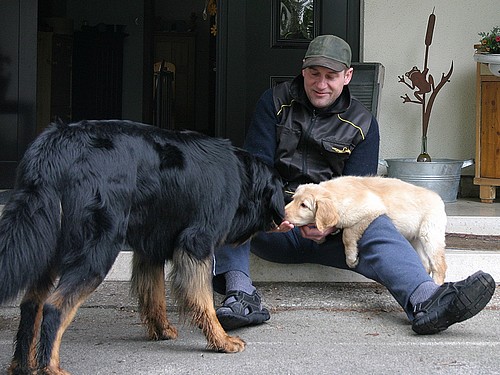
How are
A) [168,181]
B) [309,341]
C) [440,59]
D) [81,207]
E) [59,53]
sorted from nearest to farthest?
1. [81,207]
2. [168,181]
3. [309,341]
4. [440,59]
5. [59,53]

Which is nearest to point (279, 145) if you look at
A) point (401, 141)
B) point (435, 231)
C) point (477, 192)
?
point (435, 231)

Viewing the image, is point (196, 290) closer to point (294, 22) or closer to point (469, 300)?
point (469, 300)

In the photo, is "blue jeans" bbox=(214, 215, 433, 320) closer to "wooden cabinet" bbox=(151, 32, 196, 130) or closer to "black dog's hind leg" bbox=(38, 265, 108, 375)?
"black dog's hind leg" bbox=(38, 265, 108, 375)

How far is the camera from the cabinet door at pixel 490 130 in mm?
5855

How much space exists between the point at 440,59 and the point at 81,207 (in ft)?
12.6

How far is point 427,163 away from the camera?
5637mm

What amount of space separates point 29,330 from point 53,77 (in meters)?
7.22

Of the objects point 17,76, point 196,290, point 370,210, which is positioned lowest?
point 196,290

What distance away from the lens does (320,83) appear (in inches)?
161

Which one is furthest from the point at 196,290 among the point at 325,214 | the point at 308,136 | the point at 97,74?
the point at 97,74

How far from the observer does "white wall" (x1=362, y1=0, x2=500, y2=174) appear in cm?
600

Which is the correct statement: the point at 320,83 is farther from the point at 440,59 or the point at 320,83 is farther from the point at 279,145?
the point at 440,59

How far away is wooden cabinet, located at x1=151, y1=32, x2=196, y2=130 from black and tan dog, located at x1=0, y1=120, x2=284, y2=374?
29.2 ft

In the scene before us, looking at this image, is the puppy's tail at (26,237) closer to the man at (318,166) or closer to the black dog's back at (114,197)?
the black dog's back at (114,197)
